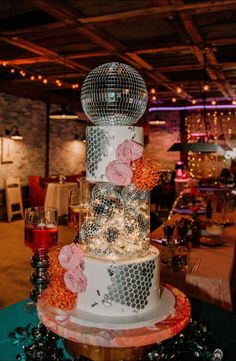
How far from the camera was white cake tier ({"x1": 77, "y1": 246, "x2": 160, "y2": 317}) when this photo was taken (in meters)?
1.24

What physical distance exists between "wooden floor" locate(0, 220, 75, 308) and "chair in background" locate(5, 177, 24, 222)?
632 millimetres

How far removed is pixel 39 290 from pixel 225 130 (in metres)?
12.3

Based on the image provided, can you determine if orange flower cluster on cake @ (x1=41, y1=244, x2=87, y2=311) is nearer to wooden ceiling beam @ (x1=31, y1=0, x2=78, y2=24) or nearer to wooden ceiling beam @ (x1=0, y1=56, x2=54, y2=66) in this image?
wooden ceiling beam @ (x1=31, y1=0, x2=78, y2=24)

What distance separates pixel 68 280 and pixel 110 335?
9.9 inches

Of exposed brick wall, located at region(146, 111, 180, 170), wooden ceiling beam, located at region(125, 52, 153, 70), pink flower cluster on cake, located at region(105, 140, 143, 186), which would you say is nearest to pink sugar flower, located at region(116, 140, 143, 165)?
pink flower cluster on cake, located at region(105, 140, 143, 186)

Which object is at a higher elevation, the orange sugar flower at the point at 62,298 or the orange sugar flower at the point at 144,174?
the orange sugar flower at the point at 144,174

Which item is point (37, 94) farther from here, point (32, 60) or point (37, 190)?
point (32, 60)

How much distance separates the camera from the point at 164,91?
10461 mm

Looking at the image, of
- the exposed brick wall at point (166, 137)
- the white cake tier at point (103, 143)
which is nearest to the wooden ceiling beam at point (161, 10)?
the white cake tier at point (103, 143)

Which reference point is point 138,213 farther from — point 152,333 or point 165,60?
point 165,60

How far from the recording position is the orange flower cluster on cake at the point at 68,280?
1268 millimetres

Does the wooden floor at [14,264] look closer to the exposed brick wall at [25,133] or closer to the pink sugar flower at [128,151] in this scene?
the exposed brick wall at [25,133]

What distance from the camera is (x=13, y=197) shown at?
895cm

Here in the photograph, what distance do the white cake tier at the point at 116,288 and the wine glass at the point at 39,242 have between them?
440mm
